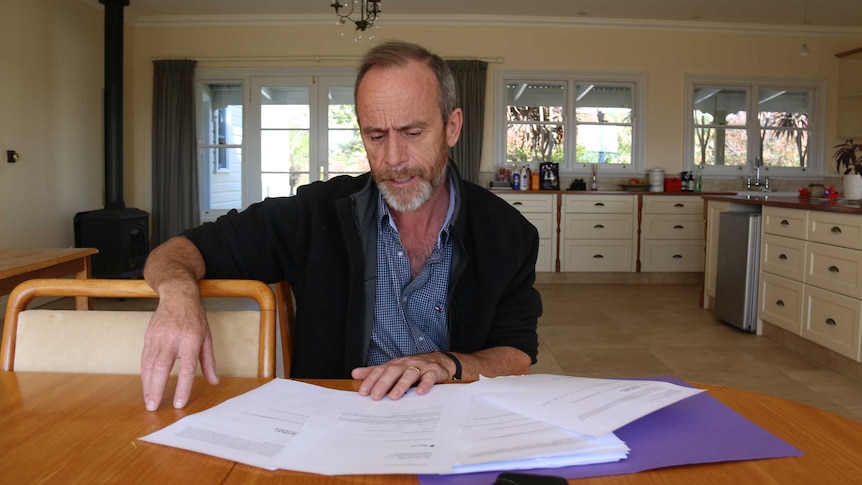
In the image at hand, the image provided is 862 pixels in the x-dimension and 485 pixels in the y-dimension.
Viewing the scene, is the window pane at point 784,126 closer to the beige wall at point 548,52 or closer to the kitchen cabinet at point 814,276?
the beige wall at point 548,52

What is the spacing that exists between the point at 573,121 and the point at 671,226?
→ 1.60m

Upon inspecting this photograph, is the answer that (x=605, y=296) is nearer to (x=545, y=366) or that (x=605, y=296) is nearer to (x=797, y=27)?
(x=545, y=366)

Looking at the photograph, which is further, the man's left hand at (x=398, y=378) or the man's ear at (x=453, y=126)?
the man's ear at (x=453, y=126)

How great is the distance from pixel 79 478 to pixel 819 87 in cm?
848

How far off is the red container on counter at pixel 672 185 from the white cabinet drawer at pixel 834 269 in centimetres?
316

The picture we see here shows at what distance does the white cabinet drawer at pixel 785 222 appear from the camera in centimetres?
392

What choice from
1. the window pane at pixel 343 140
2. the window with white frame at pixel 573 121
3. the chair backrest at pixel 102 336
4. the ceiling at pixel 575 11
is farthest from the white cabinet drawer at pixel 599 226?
the chair backrest at pixel 102 336

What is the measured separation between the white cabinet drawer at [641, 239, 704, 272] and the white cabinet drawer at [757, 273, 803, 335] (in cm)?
243

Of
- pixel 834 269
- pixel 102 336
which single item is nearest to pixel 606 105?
pixel 834 269

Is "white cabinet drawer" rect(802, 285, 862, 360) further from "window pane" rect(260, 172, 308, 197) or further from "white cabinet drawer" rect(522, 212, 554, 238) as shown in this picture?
"window pane" rect(260, 172, 308, 197)

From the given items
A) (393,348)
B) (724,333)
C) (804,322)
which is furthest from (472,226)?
(724,333)

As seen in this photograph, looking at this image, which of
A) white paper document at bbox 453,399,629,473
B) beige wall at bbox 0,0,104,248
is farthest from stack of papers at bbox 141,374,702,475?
beige wall at bbox 0,0,104,248

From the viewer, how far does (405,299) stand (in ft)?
4.52

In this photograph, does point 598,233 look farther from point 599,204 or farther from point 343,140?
point 343,140
